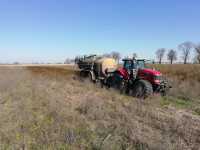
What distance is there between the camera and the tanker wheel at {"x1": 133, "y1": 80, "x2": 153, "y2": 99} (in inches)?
411

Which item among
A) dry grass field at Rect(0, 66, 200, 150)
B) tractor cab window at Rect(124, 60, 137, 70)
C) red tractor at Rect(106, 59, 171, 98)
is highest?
tractor cab window at Rect(124, 60, 137, 70)

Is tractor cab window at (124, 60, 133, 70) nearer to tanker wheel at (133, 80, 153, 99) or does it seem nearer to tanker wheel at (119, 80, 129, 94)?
tanker wheel at (119, 80, 129, 94)

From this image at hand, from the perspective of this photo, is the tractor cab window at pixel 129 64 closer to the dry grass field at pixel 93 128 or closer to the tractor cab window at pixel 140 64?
the tractor cab window at pixel 140 64

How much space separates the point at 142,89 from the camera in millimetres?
10617

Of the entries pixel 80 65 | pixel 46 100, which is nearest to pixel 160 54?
pixel 80 65

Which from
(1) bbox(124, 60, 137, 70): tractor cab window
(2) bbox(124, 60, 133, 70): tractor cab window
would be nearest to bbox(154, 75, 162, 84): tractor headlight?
(1) bbox(124, 60, 137, 70): tractor cab window

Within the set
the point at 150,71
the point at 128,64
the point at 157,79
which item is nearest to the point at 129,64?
the point at 128,64

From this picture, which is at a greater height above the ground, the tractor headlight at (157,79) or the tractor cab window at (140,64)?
the tractor cab window at (140,64)

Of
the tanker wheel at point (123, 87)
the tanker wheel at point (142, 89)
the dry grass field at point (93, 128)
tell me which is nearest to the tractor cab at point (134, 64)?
the tanker wheel at point (123, 87)

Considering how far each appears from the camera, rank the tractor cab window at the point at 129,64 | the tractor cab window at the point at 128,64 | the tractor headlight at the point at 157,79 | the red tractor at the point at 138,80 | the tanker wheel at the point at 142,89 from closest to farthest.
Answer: the tanker wheel at the point at 142,89 → the red tractor at the point at 138,80 → the tractor headlight at the point at 157,79 → the tractor cab window at the point at 129,64 → the tractor cab window at the point at 128,64

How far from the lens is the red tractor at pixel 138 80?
35.0ft

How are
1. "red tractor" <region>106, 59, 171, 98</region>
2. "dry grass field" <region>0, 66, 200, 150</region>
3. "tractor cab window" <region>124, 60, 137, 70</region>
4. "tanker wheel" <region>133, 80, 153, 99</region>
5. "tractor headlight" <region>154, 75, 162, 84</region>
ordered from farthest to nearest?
"tractor cab window" <region>124, 60, 137, 70</region> < "tractor headlight" <region>154, 75, 162, 84</region> < "red tractor" <region>106, 59, 171, 98</region> < "tanker wheel" <region>133, 80, 153, 99</region> < "dry grass field" <region>0, 66, 200, 150</region>

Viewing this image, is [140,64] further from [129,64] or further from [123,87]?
[123,87]

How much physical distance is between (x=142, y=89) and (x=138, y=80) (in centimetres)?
63
